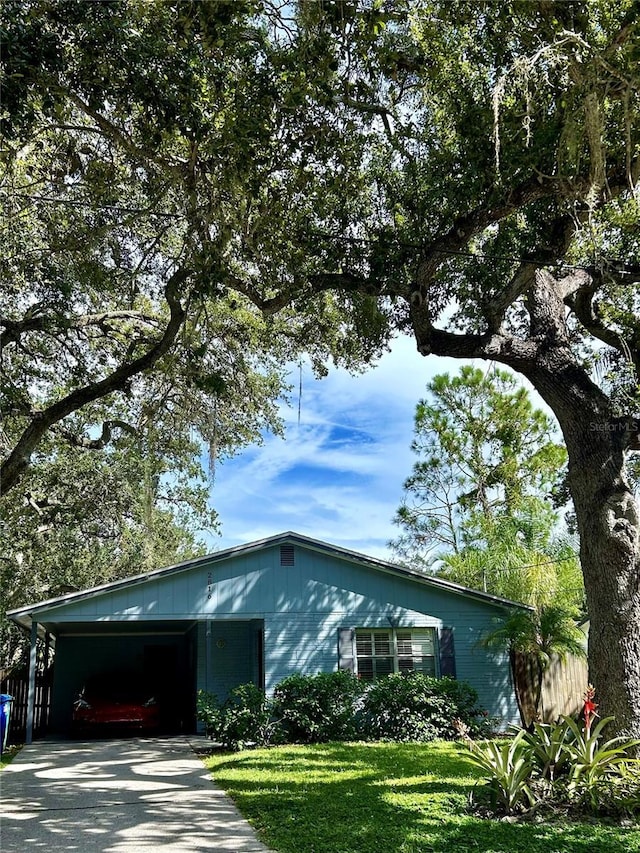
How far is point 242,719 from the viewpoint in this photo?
40.4 ft

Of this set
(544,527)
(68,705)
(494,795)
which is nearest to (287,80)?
(494,795)

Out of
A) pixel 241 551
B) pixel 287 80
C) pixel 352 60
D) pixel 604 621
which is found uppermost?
pixel 352 60

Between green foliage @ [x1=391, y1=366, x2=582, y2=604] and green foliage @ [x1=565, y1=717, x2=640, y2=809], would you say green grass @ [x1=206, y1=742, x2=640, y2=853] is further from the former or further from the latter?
green foliage @ [x1=391, y1=366, x2=582, y2=604]

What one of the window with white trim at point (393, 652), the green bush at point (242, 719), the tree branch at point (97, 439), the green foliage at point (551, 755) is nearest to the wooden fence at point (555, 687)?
the window with white trim at point (393, 652)

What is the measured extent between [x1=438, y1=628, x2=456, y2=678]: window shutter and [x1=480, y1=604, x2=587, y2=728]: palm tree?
756 mm

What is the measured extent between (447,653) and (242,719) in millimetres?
4669

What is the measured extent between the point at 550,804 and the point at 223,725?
684 centimetres

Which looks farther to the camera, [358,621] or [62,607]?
[358,621]

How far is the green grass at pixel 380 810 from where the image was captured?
5.64 m

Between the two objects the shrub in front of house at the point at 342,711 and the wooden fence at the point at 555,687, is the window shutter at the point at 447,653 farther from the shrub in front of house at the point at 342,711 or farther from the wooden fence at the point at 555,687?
the wooden fence at the point at 555,687

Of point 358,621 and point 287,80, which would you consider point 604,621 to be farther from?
point 358,621

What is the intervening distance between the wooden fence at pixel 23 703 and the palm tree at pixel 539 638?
1009 centimetres

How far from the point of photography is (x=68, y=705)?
Result: 691 inches

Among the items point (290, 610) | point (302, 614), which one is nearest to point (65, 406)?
point (290, 610)
